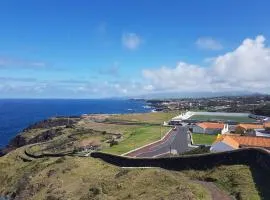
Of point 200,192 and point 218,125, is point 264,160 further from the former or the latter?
point 218,125

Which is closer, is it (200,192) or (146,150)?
(200,192)

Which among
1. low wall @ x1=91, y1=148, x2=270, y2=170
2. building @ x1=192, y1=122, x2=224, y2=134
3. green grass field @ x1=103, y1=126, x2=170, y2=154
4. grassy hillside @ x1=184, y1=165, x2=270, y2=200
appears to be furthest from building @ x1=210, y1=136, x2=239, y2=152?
building @ x1=192, y1=122, x2=224, y2=134

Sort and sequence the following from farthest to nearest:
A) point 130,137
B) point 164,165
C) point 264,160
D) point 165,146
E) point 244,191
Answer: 1. point 130,137
2. point 165,146
3. point 164,165
4. point 264,160
5. point 244,191

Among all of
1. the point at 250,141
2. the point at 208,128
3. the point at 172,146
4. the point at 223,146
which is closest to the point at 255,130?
the point at 208,128

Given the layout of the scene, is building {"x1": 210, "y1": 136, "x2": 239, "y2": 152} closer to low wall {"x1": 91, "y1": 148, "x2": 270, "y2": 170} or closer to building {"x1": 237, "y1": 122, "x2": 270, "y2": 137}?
low wall {"x1": 91, "y1": 148, "x2": 270, "y2": 170}

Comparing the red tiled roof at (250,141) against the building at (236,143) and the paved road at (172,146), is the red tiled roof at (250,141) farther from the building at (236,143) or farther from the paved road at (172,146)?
the paved road at (172,146)

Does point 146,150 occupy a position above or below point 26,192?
above

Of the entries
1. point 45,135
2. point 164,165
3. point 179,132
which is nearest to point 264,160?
point 164,165

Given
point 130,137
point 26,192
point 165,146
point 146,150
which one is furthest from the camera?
point 130,137
